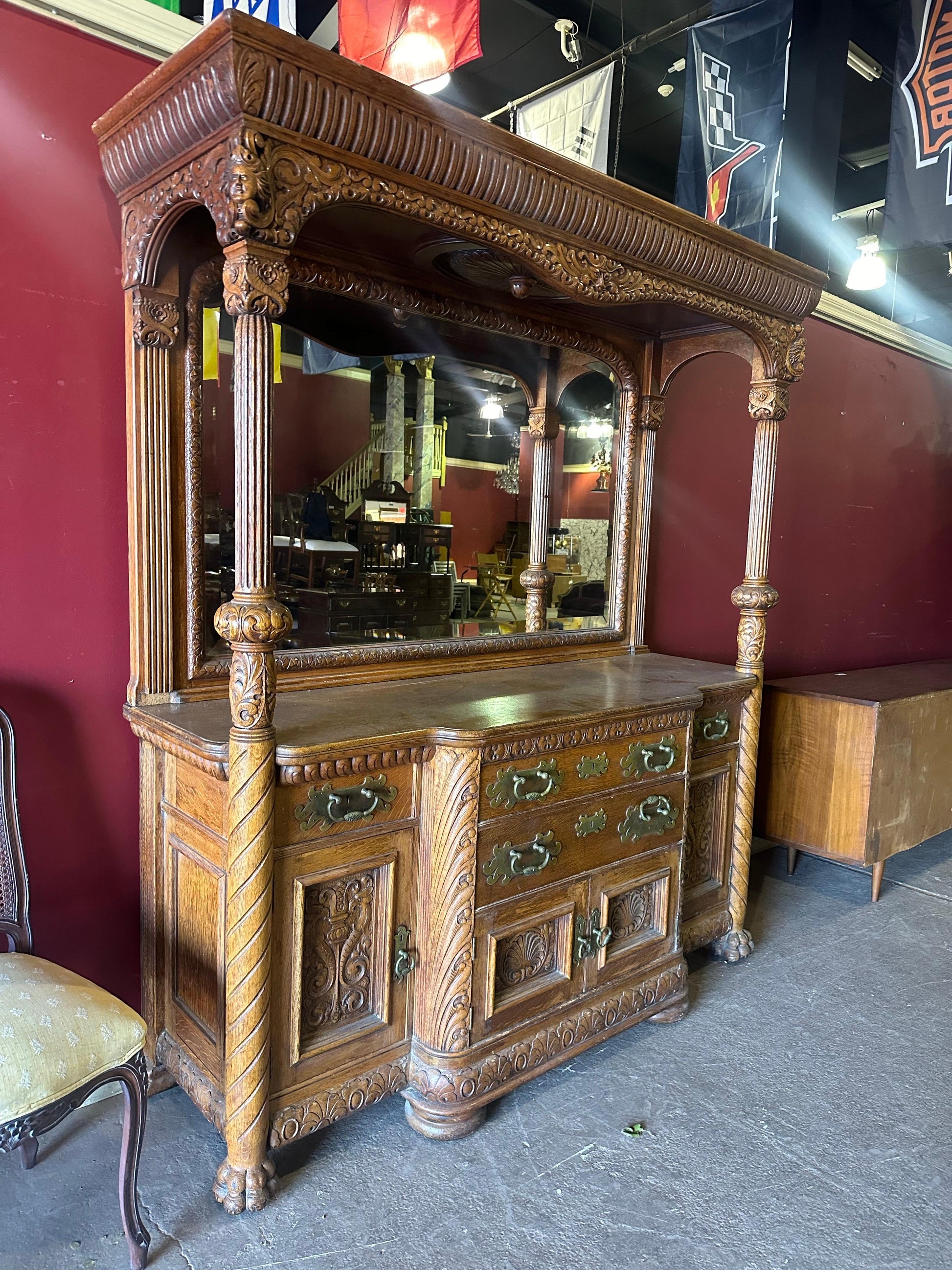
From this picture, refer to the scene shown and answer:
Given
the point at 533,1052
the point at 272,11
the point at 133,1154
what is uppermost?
the point at 272,11

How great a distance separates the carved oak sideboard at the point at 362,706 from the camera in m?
1.68

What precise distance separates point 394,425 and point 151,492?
800mm

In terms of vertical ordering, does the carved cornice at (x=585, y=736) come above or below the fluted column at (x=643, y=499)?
below

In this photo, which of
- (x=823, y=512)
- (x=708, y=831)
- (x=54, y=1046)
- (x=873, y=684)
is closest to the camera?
(x=54, y=1046)

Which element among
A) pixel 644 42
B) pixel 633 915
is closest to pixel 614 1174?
pixel 633 915

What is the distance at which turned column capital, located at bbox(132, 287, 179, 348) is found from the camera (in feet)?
6.64

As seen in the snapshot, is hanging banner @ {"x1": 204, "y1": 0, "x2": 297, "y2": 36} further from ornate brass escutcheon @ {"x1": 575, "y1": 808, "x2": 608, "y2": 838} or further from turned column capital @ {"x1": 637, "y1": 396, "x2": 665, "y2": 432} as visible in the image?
ornate brass escutcheon @ {"x1": 575, "y1": 808, "x2": 608, "y2": 838}

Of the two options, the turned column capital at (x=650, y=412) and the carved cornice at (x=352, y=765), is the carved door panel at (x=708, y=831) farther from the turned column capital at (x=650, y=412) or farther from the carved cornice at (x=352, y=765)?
the turned column capital at (x=650, y=412)

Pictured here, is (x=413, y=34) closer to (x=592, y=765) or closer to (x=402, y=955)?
(x=592, y=765)

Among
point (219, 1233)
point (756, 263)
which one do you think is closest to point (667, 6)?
point (756, 263)

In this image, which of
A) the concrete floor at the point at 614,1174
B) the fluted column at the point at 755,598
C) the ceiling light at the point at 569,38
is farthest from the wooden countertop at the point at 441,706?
the ceiling light at the point at 569,38

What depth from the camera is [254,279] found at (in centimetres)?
162

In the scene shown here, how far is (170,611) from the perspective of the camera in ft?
7.00

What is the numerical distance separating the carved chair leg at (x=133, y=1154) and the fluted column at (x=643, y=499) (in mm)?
2422
